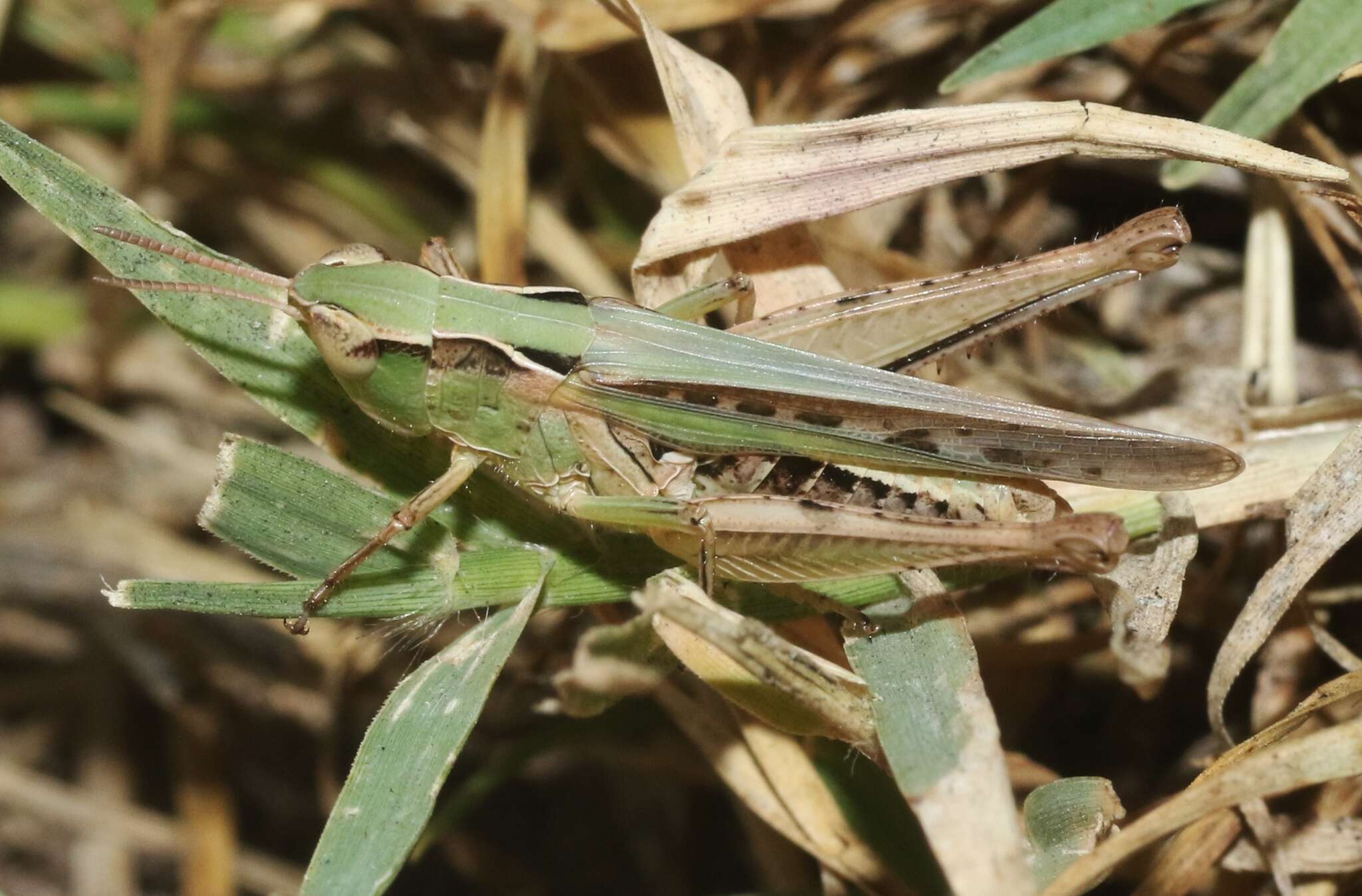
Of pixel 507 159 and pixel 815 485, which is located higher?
pixel 507 159

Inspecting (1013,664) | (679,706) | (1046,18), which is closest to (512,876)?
(679,706)

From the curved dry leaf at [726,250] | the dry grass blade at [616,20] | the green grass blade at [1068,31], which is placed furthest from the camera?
the dry grass blade at [616,20]

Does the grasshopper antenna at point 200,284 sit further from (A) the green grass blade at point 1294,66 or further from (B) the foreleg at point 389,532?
(A) the green grass blade at point 1294,66

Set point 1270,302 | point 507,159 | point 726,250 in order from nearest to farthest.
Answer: point 726,250 → point 1270,302 → point 507,159

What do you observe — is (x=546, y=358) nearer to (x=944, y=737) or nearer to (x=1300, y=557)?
(x=944, y=737)

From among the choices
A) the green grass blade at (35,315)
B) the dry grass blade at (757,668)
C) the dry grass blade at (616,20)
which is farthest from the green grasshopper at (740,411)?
the green grass blade at (35,315)

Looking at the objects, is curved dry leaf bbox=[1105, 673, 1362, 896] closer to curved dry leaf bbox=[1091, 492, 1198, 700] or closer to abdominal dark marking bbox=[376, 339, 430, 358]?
curved dry leaf bbox=[1091, 492, 1198, 700]

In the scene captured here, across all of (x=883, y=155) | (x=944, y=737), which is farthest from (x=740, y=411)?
(x=944, y=737)
